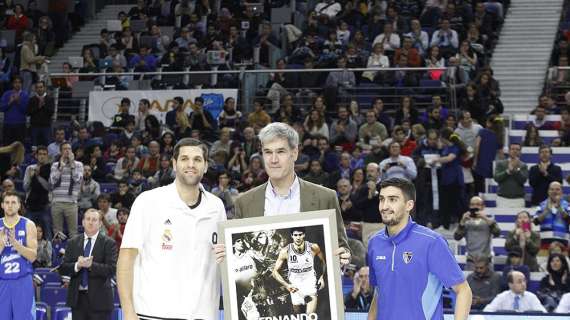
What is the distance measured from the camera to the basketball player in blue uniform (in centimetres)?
1333

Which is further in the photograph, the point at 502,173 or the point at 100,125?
the point at 100,125

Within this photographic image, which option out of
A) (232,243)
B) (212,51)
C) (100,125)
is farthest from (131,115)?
(232,243)

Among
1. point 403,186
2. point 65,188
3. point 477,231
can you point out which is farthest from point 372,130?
point 403,186

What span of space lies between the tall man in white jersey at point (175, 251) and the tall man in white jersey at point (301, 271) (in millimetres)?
494

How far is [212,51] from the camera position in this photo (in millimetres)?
23703

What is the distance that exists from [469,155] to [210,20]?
31.9 ft

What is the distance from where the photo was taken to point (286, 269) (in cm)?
730

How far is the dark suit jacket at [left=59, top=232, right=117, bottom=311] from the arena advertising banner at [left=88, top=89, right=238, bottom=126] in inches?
327

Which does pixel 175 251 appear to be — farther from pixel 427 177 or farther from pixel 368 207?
pixel 427 177

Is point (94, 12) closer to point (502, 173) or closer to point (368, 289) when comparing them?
point (502, 173)

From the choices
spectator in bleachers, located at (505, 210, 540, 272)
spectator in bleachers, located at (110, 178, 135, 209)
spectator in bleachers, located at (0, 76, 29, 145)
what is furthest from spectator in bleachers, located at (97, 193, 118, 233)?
spectator in bleachers, located at (505, 210, 540, 272)

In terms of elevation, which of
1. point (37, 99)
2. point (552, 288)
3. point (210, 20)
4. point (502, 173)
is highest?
point (210, 20)

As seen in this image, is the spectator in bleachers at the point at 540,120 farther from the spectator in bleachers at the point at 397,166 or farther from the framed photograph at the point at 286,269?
the framed photograph at the point at 286,269

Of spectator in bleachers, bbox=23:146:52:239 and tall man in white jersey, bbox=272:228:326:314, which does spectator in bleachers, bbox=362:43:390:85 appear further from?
tall man in white jersey, bbox=272:228:326:314
